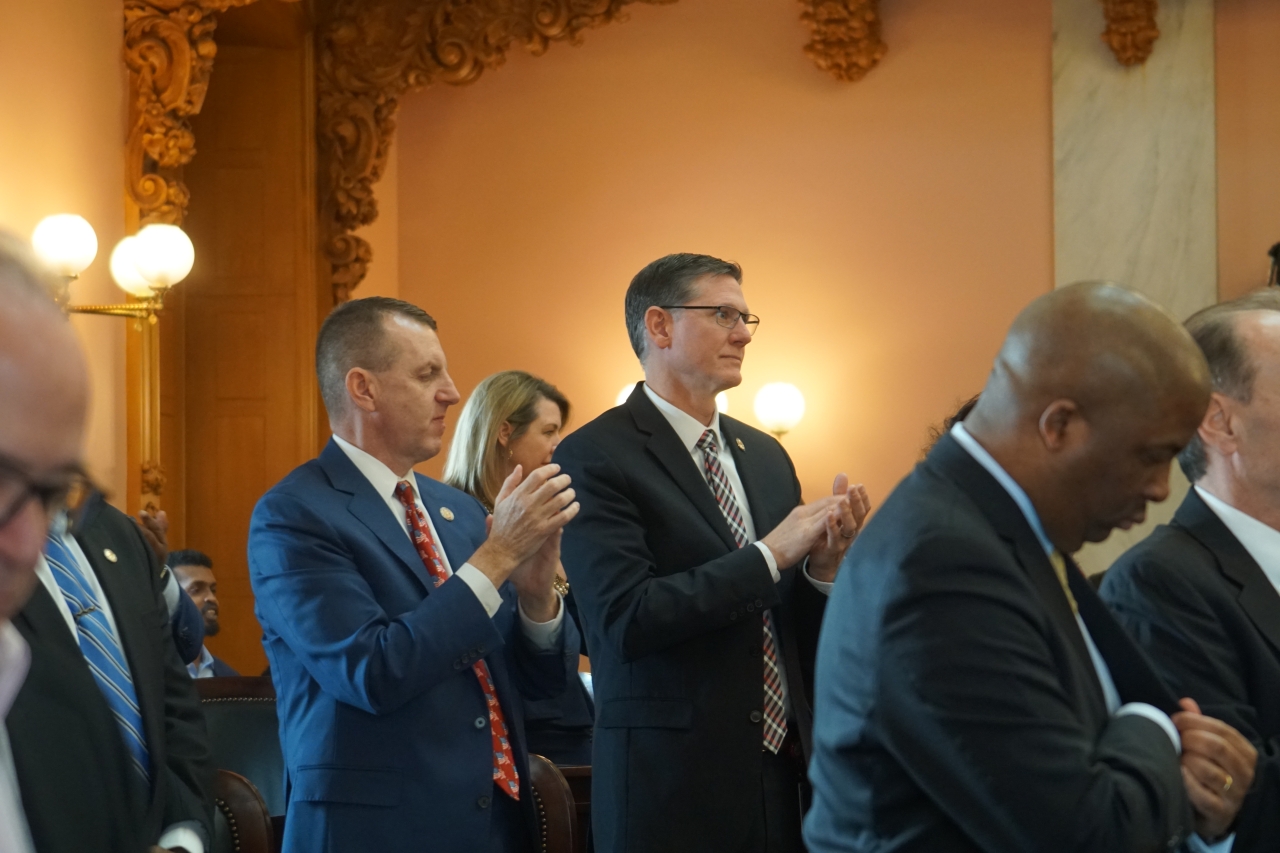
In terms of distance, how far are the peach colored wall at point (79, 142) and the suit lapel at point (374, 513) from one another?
247cm

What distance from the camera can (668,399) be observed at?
123 inches

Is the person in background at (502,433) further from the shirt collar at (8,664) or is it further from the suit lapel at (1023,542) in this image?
the shirt collar at (8,664)

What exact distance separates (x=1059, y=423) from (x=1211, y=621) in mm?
675

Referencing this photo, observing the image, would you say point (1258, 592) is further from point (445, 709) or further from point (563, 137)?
point (563, 137)

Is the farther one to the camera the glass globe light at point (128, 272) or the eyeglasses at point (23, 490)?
the glass globe light at point (128, 272)

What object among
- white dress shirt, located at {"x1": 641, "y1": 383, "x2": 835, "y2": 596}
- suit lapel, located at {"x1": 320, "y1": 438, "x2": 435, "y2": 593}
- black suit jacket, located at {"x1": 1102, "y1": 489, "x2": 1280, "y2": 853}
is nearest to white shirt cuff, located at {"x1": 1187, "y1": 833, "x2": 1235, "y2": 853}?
black suit jacket, located at {"x1": 1102, "y1": 489, "x2": 1280, "y2": 853}

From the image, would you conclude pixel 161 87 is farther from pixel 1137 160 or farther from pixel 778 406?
pixel 1137 160

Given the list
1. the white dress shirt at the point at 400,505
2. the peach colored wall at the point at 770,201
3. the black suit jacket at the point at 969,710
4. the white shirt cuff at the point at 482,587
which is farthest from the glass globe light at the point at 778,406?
the black suit jacket at the point at 969,710

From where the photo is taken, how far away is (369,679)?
2500 millimetres

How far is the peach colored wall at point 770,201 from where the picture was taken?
7.88 meters

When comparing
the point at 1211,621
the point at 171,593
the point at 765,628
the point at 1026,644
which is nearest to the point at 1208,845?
the point at 1211,621

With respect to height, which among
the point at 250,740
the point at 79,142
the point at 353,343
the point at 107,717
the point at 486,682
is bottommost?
the point at 250,740

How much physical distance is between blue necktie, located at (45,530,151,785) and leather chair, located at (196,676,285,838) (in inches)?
45.4

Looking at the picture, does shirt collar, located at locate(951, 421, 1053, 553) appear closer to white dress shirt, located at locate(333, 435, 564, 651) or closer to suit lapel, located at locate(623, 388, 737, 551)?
suit lapel, located at locate(623, 388, 737, 551)
